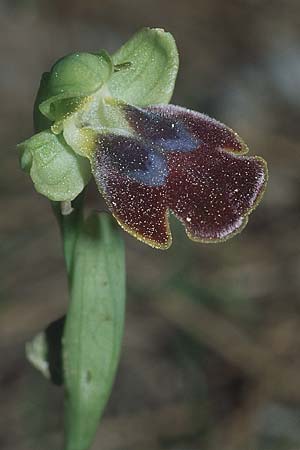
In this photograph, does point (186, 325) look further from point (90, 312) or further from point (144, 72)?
point (144, 72)

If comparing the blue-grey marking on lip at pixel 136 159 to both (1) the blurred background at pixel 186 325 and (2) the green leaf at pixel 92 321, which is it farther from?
(1) the blurred background at pixel 186 325

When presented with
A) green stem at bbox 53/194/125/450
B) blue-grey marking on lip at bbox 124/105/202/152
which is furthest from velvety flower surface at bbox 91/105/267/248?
green stem at bbox 53/194/125/450

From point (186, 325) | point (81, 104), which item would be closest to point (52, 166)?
point (81, 104)

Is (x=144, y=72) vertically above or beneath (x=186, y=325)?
above

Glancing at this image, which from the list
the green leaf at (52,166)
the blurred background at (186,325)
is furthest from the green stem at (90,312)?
the blurred background at (186,325)

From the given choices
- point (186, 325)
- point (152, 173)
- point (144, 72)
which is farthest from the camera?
point (186, 325)

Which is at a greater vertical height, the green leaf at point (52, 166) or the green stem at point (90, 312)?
the green leaf at point (52, 166)

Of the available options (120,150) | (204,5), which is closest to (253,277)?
(120,150)
